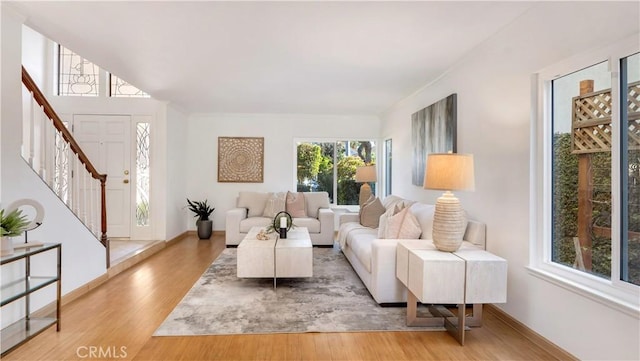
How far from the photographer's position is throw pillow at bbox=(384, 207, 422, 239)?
3248 mm

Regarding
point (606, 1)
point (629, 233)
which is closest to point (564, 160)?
point (629, 233)

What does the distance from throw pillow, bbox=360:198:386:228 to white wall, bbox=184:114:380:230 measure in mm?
2278

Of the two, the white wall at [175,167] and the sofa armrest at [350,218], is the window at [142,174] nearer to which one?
the white wall at [175,167]

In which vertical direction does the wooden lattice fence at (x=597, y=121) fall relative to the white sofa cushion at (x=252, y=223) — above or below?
above

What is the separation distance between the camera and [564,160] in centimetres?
223

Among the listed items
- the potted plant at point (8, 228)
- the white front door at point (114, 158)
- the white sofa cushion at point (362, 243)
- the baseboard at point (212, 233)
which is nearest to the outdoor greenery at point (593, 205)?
the white sofa cushion at point (362, 243)

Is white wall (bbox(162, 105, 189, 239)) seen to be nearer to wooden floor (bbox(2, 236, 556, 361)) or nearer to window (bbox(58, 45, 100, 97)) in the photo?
window (bbox(58, 45, 100, 97))

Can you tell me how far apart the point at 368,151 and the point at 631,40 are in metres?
5.08

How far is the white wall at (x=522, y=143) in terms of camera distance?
1.83 meters

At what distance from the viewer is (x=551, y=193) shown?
7.65 ft

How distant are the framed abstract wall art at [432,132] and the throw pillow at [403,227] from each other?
0.91 m

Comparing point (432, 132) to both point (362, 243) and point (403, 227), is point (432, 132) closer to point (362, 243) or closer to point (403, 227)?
point (403, 227)

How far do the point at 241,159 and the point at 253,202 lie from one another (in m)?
1.11

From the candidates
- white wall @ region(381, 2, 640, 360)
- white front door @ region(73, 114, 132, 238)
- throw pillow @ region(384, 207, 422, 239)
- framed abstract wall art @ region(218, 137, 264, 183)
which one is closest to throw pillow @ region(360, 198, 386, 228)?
throw pillow @ region(384, 207, 422, 239)
